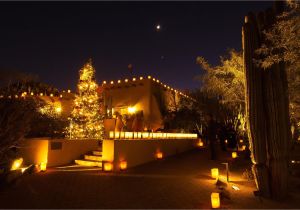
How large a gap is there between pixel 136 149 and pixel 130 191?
171 inches

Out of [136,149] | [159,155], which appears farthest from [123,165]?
[159,155]

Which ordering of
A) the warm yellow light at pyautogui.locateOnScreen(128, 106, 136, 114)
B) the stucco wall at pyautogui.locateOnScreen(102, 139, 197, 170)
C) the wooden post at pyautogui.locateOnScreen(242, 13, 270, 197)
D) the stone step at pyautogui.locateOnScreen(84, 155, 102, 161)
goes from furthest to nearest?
the warm yellow light at pyautogui.locateOnScreen(128, 106, 136, 114) < the stone step at pyautogui.locateOnScreen(84, 155, 102, 161) < the stucco wall at pyautogui.locateOnScreen(102, 139, 197, 170) < the wooden post at pyautogui.locateOnScreen(242, 13, 270, 197)

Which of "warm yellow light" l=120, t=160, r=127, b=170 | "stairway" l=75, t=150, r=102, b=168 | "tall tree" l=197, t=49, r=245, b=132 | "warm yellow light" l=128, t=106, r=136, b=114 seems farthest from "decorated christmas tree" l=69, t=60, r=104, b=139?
"tall tree" l=197, t=49, r=245, b=132

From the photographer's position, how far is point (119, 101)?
18.8 metres

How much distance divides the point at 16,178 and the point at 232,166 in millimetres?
8256

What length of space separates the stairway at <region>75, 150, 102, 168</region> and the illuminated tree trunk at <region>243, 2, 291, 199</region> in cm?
653

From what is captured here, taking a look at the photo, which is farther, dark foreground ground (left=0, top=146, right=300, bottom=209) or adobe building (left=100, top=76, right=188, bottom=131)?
adobe building (left=100, top=76, right=188, bottom=131)

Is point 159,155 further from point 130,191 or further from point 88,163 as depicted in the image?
point 130,191

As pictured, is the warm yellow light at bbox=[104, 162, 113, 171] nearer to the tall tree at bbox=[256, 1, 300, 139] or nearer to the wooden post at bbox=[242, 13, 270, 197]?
the wooden post at bbox=[242, 13, 270, 197]

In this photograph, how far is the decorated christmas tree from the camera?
14664 millimetres

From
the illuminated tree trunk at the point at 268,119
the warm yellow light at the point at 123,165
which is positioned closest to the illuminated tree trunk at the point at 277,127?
the illuminated tree trunk at the point at 268,119

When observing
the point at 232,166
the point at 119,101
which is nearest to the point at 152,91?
the point at 119,101

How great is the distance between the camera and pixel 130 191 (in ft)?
21.0

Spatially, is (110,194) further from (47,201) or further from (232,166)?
(232,166)
